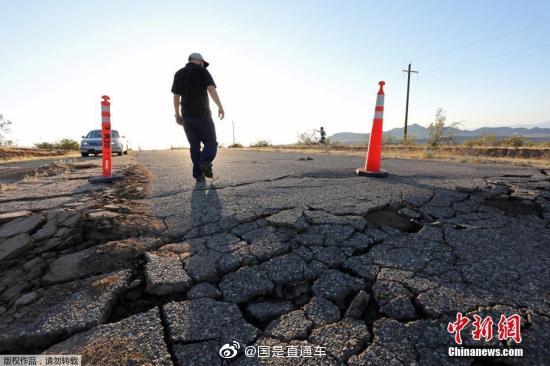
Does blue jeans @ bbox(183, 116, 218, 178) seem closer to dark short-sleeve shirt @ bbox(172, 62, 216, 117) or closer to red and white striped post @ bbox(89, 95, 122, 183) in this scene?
dark short-sleeve shirt @ bbox(172, 62, 216, 117)

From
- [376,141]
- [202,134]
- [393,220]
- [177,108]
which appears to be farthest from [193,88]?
[393,220]

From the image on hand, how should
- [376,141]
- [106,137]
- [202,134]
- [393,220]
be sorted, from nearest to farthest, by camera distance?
1. [393,220]
2. [202,134]
3. [106,137]
4. [376,141]

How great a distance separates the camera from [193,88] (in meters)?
3.93

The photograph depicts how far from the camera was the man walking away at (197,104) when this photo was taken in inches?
154

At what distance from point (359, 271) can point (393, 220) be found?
3.28ft

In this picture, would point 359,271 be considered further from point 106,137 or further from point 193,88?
point 106,137

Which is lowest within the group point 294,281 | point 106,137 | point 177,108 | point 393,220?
point 294,281

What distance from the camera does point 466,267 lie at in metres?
1.81

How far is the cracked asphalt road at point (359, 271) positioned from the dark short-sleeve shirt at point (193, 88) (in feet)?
4.39

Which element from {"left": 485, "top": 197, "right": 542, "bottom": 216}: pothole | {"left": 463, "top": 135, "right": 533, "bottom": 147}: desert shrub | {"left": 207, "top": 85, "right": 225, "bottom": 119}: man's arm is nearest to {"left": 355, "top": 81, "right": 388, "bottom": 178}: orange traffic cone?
{"left": 485, "top": 197, "right": 542, "bottom": 216}: pothole

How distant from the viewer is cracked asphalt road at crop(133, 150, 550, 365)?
4.21ft

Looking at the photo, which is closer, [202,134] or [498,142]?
[202,134]

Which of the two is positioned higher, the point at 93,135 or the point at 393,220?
the point at 93,135

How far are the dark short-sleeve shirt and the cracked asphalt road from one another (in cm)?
134
